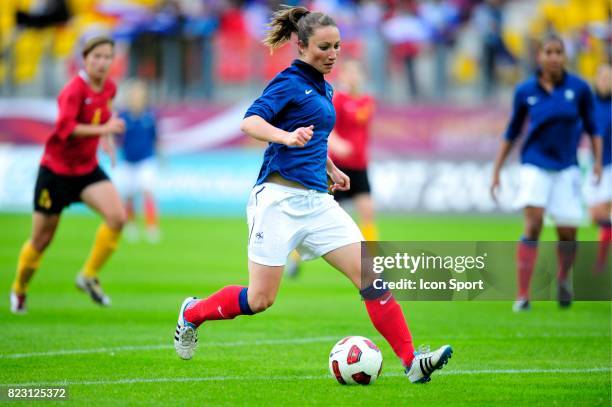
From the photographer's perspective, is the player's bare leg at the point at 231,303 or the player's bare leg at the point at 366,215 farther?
the player's bare leg at the point at 366,215

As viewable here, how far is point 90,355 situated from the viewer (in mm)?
8305

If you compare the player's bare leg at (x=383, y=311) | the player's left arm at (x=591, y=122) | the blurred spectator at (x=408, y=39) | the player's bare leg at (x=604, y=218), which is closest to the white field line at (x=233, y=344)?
the player's bare leg at (x=383, y=311)

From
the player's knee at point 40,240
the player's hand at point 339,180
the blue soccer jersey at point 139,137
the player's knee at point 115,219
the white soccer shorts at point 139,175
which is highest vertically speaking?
the player's hand at point 339,180

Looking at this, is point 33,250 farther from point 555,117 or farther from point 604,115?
point 604,115

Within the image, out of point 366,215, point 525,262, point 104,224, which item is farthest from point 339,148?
point 104,224

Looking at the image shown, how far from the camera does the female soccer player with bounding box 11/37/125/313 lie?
34.8 ft

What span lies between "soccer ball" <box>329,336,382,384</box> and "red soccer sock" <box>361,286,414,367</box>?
0.53ft

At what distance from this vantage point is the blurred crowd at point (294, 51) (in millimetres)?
23578

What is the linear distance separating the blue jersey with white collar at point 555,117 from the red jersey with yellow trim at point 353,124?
3.20 meters

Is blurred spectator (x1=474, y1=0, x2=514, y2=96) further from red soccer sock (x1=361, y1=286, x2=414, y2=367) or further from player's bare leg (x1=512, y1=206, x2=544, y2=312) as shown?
red soccer sock (x1=361, y1=286, x2=414, y2=367)

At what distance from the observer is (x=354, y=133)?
14.4m

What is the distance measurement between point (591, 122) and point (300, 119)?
17.4ft

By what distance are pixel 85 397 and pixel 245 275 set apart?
8097 millimetres

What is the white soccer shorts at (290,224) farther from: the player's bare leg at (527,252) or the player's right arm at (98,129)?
the player's bare leg at (527,252)
